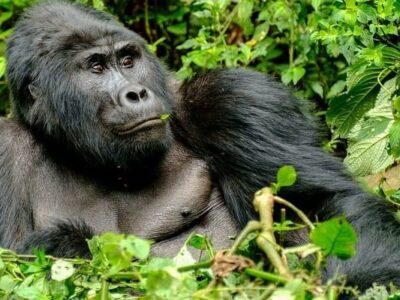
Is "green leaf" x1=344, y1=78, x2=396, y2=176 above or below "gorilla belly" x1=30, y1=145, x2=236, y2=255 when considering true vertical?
above

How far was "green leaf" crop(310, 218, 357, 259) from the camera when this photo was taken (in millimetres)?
2498

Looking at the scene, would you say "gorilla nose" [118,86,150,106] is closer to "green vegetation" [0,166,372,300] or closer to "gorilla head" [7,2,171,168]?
"gorilla head" [7,2,171,168]

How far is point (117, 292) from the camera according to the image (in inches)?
135

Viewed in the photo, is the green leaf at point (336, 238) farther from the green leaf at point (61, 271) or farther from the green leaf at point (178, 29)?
the green leaf at point (178, 29)

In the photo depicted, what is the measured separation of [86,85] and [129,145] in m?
0.39

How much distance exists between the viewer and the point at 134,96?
163 inches

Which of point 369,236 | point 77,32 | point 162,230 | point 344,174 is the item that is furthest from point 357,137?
point 77,32

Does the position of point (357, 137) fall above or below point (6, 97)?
above

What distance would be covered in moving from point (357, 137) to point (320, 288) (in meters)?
2.16

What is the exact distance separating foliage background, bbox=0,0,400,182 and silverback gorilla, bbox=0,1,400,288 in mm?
288

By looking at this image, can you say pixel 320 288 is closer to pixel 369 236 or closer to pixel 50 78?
pixel 369 236

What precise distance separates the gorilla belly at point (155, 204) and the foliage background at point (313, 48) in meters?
0.68

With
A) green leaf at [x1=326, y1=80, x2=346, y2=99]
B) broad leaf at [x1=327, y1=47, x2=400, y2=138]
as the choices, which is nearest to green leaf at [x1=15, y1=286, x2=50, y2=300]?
broad leaf at [x1=327, y1=47, x2=400, y2=138]

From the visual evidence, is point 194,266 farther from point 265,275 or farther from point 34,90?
point 34,90
